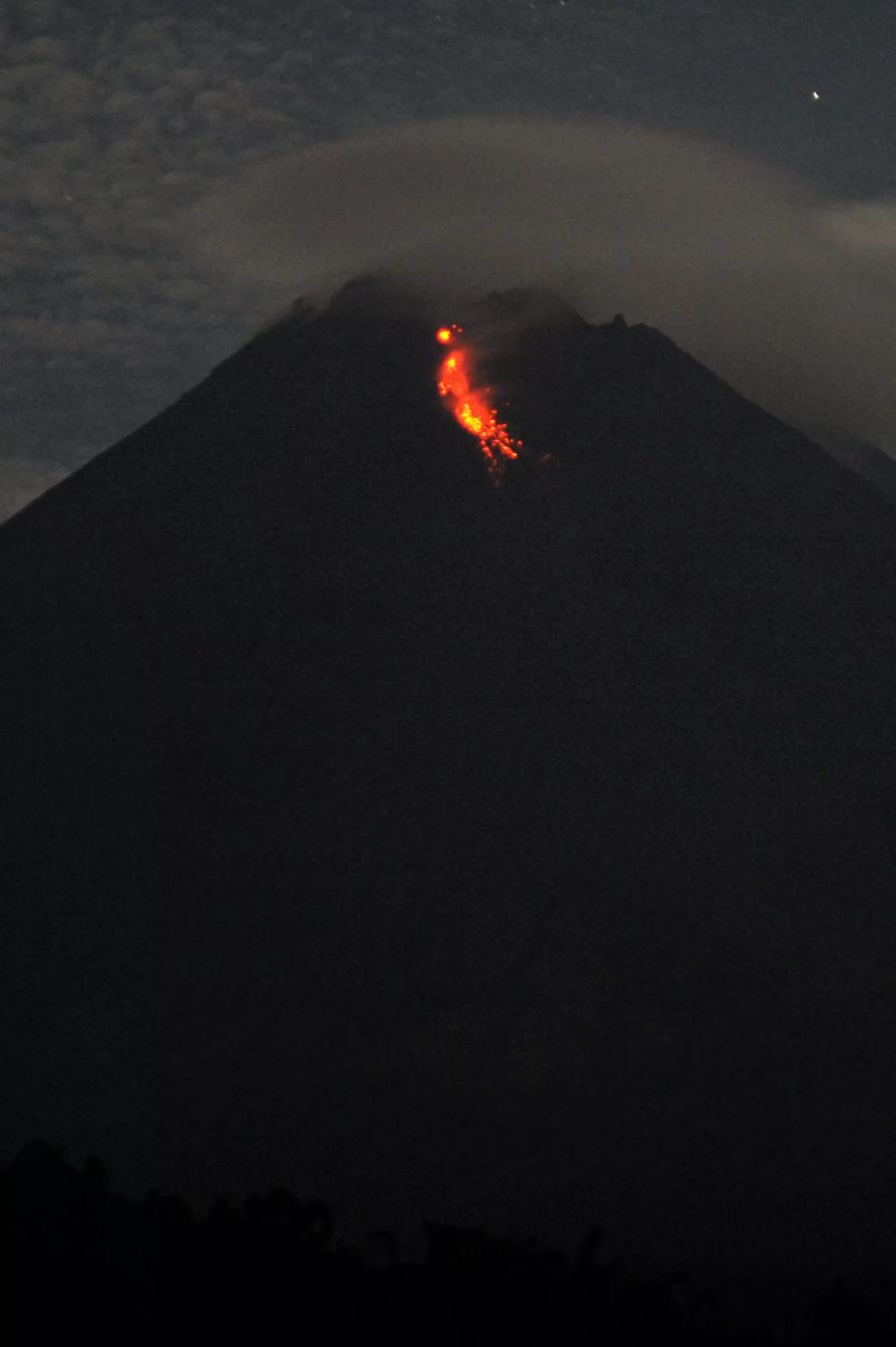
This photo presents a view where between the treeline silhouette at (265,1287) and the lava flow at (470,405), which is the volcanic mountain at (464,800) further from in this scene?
the treeline silhouette at (265,1287)

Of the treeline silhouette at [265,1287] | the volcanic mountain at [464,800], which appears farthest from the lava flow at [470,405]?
the treeline silhouette at [265,1287]

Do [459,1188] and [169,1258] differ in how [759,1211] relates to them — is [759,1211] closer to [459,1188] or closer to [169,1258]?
[459,1188]

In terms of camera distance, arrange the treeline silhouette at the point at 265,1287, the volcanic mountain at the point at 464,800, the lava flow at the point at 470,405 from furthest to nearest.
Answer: the lava flow at the point at 470,405 < the volcanic mountain at the point at 464,800 < the treeline silhouette at the point at 265,1287

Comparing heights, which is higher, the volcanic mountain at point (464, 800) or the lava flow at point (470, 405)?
the lava flow at point (470, 405)

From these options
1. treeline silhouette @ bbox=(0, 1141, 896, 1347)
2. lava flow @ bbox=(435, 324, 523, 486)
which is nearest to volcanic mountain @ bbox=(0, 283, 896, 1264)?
lava flow @ bbox=(435, 324, 523, 486)

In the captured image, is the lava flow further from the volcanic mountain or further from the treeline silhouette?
the treeline silhouette

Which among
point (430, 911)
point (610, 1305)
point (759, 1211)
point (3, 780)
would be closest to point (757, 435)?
point (430, 911)

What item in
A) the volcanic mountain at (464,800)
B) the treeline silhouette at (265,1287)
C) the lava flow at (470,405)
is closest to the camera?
the treeline silhouette at (265,1287)
